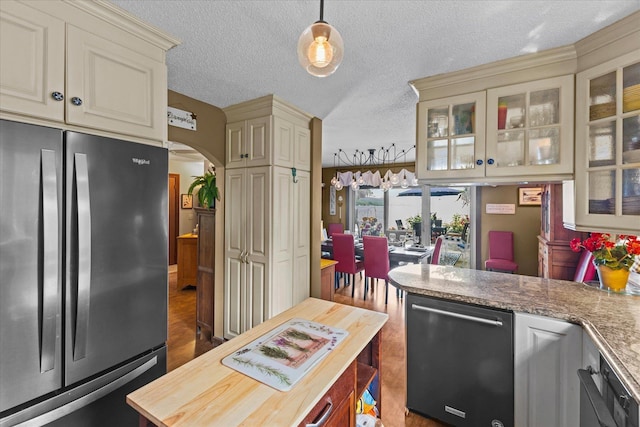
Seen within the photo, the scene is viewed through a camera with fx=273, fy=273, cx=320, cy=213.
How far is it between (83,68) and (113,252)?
0.88m

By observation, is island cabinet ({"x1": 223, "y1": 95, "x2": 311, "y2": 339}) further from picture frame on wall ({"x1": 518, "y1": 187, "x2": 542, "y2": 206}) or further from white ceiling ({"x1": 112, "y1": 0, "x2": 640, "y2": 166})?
picture frame on wall ({"x1": 518, "y1": 187, "x2": 542, "y2": 206})

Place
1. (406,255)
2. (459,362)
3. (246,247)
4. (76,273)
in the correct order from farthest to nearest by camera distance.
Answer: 1. (406,255)
2. (246,247)
3. (459,362)
4. (76,273)

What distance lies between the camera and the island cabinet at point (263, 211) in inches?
103

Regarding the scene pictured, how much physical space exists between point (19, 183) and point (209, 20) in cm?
118

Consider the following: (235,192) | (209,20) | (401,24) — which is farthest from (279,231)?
(401,24)

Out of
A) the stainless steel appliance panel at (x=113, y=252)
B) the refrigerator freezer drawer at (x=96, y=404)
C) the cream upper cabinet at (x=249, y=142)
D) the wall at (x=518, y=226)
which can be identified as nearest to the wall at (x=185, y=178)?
the cream upper cabinet at (x=249, y=142)

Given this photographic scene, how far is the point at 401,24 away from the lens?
149 centimetres

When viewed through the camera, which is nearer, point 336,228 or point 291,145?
point 291,145

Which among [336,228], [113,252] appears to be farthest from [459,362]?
[336,228]

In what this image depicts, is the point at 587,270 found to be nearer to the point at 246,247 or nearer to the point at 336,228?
the point at 246,247

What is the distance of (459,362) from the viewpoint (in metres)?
1.71

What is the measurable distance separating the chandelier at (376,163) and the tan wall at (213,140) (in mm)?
2899

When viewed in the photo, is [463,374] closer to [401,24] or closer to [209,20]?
[401,24]

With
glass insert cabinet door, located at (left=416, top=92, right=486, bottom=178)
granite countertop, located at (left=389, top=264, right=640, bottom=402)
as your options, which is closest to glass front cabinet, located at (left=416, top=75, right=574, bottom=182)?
glass insert cabinet door, located at (left=416, top=92, right=486, bottom=178)
